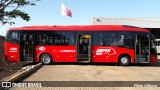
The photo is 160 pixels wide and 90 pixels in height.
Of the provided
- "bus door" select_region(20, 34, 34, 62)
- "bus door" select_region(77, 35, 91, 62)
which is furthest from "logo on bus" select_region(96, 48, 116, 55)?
"bus door" select_region(20, 34, 34, 62)

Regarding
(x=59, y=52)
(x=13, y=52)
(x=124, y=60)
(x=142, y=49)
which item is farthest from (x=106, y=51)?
(x=13, y=52)

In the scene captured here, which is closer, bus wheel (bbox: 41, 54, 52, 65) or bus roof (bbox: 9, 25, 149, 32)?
bus roof (bbox: 9, 25, 149, 32)

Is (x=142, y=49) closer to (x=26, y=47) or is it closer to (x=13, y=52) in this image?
(x=26, y=47)

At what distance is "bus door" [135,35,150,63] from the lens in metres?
24.8

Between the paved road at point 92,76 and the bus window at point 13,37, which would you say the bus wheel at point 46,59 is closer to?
the bus window at point 13,37

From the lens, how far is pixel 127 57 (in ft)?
82.7

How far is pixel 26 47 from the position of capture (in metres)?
25.2

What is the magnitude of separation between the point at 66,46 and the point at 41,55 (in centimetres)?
188

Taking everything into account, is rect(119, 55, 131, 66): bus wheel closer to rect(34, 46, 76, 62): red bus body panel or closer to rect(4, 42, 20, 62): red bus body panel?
rect(34, 46, 76, 62): red bus body panel

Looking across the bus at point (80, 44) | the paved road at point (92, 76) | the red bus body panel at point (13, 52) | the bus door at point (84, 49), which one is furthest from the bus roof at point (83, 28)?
the paved road at point (92, 76)

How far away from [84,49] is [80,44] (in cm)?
45

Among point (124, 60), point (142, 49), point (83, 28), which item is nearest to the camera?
point (142, 49)

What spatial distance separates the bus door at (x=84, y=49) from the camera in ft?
82.7

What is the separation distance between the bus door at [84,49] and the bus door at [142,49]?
3293mm
